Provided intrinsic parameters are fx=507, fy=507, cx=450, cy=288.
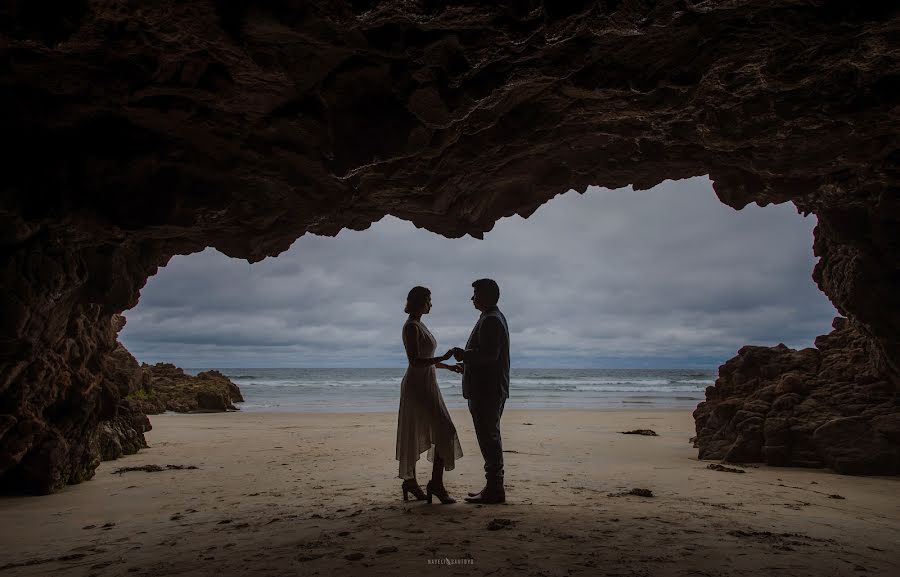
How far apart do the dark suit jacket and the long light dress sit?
38 centimetres

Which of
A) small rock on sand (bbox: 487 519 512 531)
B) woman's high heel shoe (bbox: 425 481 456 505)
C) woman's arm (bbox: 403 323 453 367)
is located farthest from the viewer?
woman's arm (bbox: 403 323 453 367)

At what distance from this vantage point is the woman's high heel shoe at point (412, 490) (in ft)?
17.6

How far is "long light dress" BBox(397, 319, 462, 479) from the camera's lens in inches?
210

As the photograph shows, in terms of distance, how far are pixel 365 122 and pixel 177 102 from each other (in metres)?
1.51

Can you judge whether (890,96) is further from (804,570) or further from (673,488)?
(673,488)

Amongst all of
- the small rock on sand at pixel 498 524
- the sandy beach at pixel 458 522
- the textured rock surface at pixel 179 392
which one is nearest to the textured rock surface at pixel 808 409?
the sandy beach at pixel 458 522

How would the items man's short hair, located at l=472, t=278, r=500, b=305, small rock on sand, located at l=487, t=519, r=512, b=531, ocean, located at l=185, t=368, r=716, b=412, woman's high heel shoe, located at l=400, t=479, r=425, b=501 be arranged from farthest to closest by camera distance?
1. ocean, located at l=185, t=368, r=716, b=412
2. man's short hair, located at l=472, t=278, r=500, b=305
3. woman's high heel shoe, located at l=400, t=479, r=425, b=501
4. small rock on sand, located at l=487, t=519, r=512, b=531

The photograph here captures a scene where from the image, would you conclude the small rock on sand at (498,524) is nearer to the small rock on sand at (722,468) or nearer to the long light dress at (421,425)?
the long light dress at (421,425)

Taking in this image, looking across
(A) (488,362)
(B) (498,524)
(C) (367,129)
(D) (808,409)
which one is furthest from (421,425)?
(D) (808,409)

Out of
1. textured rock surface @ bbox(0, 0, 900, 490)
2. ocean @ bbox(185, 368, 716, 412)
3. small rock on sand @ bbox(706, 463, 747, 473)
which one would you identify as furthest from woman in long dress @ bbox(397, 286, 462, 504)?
ocean @ bbox(185, 368, 716, 412)

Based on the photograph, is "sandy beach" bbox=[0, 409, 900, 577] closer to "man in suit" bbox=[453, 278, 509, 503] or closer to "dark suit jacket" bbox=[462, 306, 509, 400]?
"man in suit" bbox=[453, 278, 509, 503]

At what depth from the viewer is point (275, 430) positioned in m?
13.0

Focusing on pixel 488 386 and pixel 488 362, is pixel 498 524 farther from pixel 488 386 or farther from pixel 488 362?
pixel 488 362

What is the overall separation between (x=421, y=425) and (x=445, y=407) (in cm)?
32
